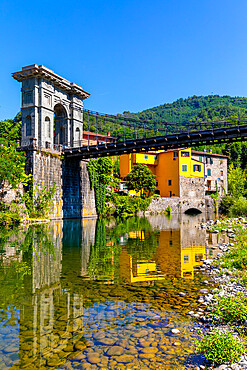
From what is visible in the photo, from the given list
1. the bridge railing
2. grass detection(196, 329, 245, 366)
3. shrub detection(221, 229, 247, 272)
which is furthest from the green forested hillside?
grass detection(196, 329, 245, 366)

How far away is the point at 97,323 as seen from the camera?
484 centimetres

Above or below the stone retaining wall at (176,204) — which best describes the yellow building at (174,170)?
above

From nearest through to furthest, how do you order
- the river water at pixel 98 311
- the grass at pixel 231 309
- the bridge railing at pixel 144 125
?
the river water at pixel 98 311
the grass at pixel 231 309
the bridge railing at pixel 144 125

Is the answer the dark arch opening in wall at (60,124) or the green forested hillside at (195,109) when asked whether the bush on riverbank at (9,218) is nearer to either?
the dark arch opening in wall at (60,124)

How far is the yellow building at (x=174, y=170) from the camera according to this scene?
45844mm

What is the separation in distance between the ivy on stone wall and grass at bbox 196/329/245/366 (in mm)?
30711

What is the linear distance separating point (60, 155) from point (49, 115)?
3942mm

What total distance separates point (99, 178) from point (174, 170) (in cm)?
1520

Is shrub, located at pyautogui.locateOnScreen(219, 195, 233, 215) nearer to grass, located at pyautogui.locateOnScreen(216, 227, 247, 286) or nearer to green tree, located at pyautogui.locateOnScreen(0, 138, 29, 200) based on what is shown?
green tree, located at pyautogui.locateOnScreen(0, 138, 29, 200)

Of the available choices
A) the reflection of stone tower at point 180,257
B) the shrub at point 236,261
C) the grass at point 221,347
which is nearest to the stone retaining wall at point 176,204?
the reflection of stone tower at point 180,257

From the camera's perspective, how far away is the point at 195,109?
138875 millimetres

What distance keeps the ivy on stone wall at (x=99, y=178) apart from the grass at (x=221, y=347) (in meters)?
30.7

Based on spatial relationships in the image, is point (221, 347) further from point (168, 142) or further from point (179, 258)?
point (168, 142)

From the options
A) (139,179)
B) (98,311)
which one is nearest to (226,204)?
(139,179)
